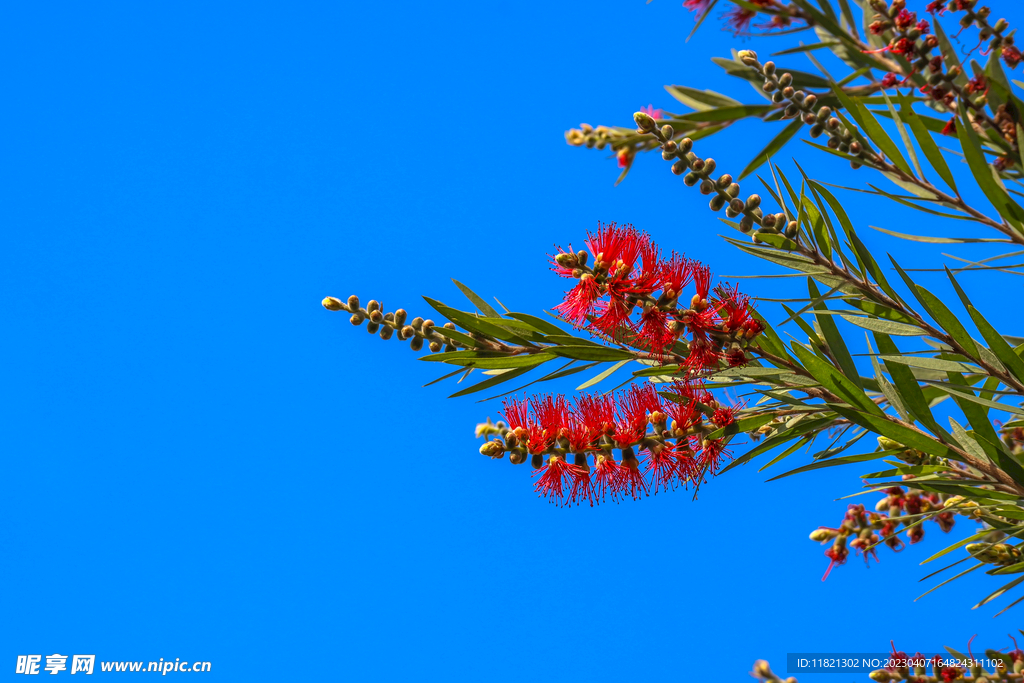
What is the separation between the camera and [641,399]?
4.06 feet

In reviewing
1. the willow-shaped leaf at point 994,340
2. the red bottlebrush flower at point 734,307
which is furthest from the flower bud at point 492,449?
the willow-shaped leaf at point 994,340

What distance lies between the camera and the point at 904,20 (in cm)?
166

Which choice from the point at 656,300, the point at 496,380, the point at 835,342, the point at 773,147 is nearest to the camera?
the point at 656,300

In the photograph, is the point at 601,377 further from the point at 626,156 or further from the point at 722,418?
the point at 626,156

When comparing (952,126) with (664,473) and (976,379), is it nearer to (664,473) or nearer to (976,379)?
(976,379)

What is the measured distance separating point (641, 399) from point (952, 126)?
1138mm

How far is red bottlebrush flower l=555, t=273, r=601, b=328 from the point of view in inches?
44.4

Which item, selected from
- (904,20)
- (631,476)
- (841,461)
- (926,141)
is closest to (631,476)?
(631,476)

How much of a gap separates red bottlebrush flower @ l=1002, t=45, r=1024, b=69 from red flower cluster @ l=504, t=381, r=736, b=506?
1.18 metres

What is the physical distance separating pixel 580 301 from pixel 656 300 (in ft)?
0.40

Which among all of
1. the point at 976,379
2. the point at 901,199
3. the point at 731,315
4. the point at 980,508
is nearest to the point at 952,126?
the point at 901,199

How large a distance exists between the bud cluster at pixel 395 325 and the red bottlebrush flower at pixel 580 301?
0.80ft

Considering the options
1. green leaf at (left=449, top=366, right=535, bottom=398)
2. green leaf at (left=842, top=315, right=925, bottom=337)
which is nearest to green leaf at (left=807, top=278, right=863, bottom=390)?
green leaf at (left=842, top=315, right=925, bottom=337)

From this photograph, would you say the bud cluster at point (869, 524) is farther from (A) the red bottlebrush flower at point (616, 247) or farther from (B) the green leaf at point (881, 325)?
(A) the red bottlebrush flower at point (616, 247)
